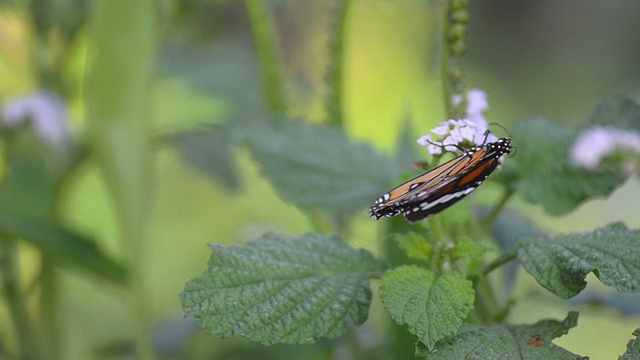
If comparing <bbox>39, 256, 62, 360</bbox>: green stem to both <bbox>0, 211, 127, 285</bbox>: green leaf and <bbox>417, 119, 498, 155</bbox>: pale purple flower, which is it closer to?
<bbox>0, 211, 127, 285</bbox>: green leaf

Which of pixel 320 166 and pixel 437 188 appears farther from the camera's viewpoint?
pixel 320 166

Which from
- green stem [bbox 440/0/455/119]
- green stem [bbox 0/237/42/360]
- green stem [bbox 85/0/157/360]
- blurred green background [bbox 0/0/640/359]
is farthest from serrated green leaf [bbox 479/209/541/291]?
green stem [bbox 0/237/42/360]

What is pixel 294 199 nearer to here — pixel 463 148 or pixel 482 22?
pixel 463 148

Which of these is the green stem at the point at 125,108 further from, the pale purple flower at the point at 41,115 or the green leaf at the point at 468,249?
the green leaf at the point at 468,249

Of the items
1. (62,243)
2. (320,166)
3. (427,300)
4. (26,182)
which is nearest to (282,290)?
(427,300)

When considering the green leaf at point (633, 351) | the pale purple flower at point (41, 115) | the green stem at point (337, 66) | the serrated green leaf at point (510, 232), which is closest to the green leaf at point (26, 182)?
the pale purple flower at point (41, 115)

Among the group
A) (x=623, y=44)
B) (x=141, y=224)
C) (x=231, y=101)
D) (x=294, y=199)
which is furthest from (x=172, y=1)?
(x=623, y=44)

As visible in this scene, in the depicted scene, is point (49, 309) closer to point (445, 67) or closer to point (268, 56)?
point (268, 56)
